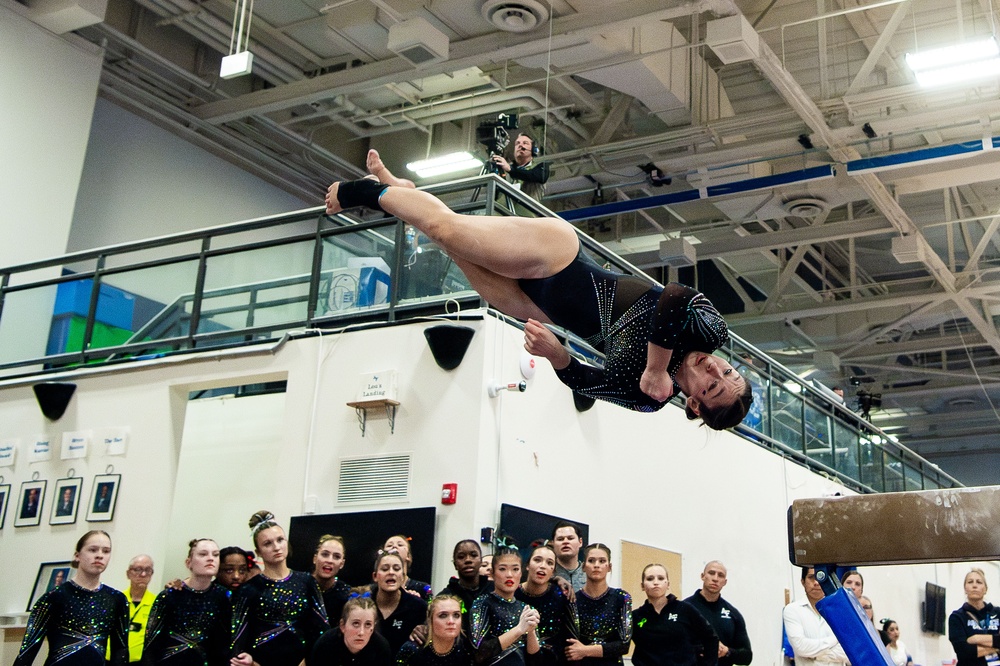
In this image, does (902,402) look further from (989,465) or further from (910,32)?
(910,32)

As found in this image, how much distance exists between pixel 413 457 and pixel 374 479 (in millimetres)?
317

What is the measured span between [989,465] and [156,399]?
19.0 metres

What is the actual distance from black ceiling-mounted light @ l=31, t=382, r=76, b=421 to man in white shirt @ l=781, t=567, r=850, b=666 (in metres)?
5.86

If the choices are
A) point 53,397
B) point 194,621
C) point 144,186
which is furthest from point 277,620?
point 144,186

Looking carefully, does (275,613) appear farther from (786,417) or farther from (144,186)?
(144,186)

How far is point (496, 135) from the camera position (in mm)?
7016

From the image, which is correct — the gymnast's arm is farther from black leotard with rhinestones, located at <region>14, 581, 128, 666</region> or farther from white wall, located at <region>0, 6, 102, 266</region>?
white wall, located at <region>0, 6, 102, 266</region>

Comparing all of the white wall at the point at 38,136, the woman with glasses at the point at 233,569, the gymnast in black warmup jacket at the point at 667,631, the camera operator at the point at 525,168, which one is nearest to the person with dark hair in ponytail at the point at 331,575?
the woman with glasses at the point at 233,569

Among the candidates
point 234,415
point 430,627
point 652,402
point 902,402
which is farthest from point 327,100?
point 902,402

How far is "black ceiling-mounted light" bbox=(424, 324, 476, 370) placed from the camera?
6.75m

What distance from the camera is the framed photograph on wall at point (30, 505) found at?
26.5 ft

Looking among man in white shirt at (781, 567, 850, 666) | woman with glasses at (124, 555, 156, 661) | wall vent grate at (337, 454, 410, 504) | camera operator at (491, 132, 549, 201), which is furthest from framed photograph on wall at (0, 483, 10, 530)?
A: man in white shirt at (781, 567, 850, 666)

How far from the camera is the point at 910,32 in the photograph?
34.1 feet

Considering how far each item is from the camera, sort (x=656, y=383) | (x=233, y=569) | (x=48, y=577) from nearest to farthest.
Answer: (x=656, y=383)
(x=233, y=569)
(x=48, y=577)
